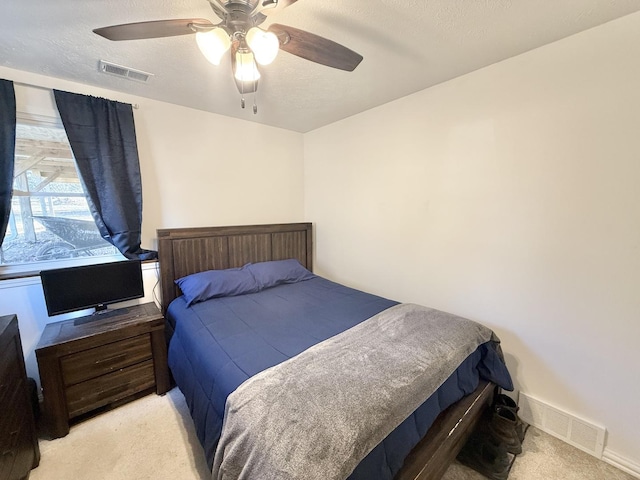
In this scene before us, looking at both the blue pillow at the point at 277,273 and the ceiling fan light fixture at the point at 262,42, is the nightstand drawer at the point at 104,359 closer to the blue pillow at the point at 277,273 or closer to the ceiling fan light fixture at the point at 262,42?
the blue pillow at the point at 277,273

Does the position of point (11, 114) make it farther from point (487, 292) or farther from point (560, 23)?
point (487, 292)

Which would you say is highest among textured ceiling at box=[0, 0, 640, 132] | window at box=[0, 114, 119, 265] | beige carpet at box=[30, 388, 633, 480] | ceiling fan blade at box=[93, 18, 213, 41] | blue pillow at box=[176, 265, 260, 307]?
textured ceiling at box=[0, 0, 640, 132]

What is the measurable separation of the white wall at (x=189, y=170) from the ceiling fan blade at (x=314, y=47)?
1753mm

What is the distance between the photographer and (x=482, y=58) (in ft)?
5.87

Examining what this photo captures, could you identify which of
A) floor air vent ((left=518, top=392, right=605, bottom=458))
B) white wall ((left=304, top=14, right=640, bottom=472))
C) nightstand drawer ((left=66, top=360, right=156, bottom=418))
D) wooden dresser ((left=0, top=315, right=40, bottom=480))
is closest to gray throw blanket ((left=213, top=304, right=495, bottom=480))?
white wall ((left=304, top=14, right=640, bottom=472))

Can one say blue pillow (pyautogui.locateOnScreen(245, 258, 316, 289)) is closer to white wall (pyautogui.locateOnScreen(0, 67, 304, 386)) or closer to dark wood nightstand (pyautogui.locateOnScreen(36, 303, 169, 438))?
white wall (pyautogui.locateOnScreen(0, 67, 304, 386))

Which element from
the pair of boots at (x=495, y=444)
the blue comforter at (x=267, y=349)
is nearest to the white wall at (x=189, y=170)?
the blue comforter at (x=267, y=349)

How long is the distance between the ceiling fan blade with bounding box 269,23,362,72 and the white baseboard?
2661 millimetres

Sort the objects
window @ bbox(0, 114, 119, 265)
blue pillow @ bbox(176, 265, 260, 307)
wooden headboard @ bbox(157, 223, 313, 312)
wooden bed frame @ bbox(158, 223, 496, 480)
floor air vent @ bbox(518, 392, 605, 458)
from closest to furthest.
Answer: wooden bed frame @ bbox(158, 223, 496, 480) < floor air vent @ bbox(518, 392, 605, 458) < window @ bbox(0, 114, 119, 265) < blue pillow @ bbox(176, 265, 260, 307) < wooden headboard @ bbox(157, 223, 313, 312)

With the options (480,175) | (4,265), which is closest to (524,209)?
(480,175)

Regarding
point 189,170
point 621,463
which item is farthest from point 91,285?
point 621,463

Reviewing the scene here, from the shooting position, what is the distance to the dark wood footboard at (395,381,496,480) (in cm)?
114

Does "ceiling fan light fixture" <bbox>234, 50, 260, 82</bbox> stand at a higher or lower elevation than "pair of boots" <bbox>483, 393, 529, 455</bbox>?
higher

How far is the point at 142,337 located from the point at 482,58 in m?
3.15
